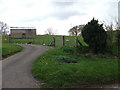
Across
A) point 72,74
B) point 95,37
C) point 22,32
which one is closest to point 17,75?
point 72,74

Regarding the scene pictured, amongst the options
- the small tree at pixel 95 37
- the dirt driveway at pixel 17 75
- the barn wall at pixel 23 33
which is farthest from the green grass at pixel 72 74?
the barn wall at pixel 23 33

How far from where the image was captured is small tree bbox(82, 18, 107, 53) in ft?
41.0

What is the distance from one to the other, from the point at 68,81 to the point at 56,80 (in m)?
0.50

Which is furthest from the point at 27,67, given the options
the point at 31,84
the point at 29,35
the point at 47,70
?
the point at 29,35

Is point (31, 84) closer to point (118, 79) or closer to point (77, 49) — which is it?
point (118, 79)

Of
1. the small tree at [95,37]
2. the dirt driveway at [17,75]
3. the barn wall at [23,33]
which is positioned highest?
the barn wall at [23,33]

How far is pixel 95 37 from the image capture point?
12.5 m

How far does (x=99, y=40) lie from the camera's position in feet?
40.8

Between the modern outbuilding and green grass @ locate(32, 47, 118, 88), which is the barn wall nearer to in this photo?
the modern outbuilding

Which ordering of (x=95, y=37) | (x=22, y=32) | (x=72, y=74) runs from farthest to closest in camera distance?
(x=22, y=32)
(x=95, y=37)
(x=72, y=74)

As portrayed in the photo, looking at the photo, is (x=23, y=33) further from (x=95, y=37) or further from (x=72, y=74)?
(x=72, y=74)

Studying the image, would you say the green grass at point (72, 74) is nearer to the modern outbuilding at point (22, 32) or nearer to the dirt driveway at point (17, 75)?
the dirt driveway at point (17, 75)

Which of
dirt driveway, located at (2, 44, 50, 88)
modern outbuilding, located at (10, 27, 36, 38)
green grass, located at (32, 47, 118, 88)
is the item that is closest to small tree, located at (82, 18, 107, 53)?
green grass, located at (32, 47, 118, 88)

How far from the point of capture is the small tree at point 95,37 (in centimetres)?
1250
